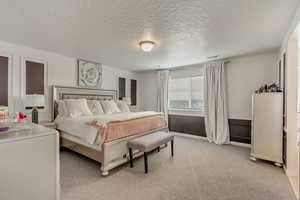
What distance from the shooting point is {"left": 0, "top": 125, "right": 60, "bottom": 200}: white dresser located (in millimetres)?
1035

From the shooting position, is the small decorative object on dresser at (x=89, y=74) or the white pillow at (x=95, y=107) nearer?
the white pillow at (x=95, y=107)

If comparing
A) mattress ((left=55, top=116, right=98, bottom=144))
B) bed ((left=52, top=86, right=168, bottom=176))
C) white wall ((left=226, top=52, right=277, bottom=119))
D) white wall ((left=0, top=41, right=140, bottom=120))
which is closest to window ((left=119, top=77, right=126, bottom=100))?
white wall ((left=0, top=41, right=140, bottom=120))

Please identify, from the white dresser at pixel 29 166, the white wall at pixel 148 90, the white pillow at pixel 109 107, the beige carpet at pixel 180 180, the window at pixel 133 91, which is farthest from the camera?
the window at pixel 133 91

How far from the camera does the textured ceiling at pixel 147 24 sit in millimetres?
1722

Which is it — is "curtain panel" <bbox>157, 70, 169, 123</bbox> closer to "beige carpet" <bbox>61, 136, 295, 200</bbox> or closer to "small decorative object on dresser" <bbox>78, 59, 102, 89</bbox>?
"small decorative object on dresser" <bbox>78, 59, 102, 89</bbox>

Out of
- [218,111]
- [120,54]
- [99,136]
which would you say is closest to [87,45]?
[120,54]

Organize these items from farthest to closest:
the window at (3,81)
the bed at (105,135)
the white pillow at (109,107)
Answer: the white pillow at (109,107) < the window at (3,81) < the bed at (105,135)

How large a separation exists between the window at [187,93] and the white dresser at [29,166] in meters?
4.21

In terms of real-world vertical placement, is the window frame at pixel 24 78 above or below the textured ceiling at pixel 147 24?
below

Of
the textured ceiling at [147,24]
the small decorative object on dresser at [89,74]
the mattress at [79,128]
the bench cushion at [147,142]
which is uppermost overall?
the textured ceiling at [147,24]

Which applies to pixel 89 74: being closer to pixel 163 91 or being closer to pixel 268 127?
pixel 163 91

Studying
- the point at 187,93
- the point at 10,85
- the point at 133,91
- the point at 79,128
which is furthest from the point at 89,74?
the point at 187,93

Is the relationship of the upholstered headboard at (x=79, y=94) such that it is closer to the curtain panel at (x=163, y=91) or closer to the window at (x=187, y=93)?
the curtain panel at (x=163, y=91)

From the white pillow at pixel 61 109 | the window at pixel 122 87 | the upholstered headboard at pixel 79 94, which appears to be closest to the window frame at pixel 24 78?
the upholstered headboard at pixel 79 94
